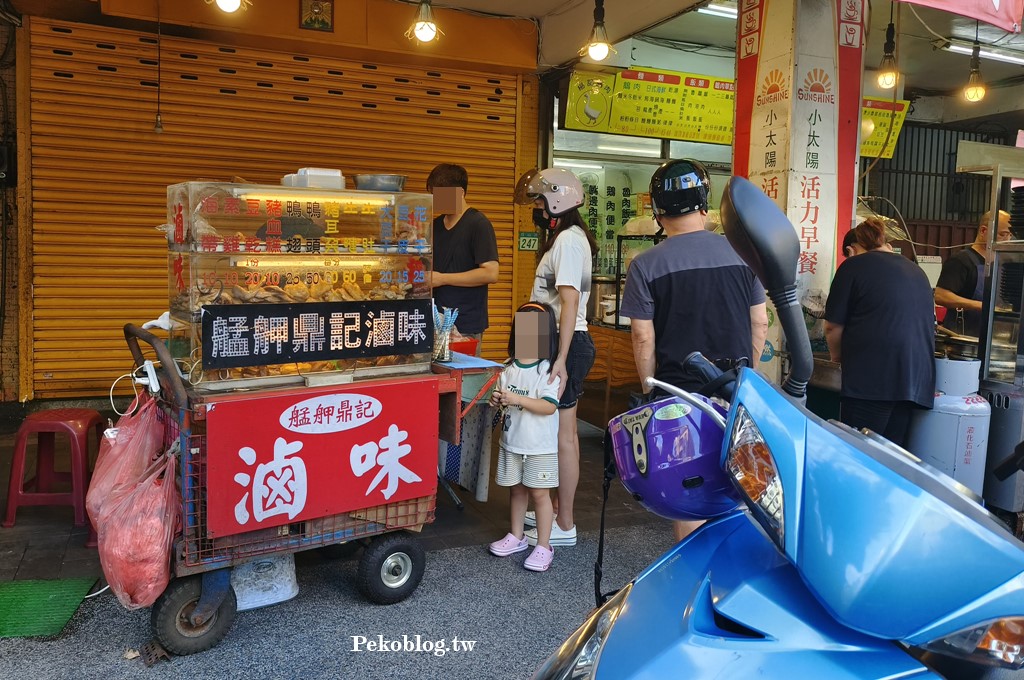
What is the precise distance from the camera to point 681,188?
322 centimetres

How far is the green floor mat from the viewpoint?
→ 340 cm

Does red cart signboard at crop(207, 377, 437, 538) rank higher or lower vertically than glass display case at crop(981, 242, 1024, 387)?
lower

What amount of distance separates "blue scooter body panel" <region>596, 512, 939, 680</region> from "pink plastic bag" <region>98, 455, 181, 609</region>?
7.25 feet

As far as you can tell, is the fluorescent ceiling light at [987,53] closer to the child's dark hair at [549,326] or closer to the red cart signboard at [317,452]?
the child's dark hair at [549,326]

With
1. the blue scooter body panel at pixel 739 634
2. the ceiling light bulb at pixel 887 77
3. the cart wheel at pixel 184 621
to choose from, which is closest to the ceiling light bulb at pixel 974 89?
the ceiling light bulb at pixel 887 77

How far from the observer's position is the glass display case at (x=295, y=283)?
10.7 feet

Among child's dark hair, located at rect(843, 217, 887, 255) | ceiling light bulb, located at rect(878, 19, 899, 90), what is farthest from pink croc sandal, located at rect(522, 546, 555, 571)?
ceiling light bulb, located at rect(878, 19, 899, 90)

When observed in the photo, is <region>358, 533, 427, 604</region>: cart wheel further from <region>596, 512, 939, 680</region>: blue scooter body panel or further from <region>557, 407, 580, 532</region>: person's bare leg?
<region>596, 512, 939, 680</region>: blue scooter body panel

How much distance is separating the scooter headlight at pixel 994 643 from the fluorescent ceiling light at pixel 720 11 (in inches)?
308

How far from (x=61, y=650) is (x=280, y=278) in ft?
6.09

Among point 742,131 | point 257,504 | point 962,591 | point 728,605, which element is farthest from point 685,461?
point 742,131

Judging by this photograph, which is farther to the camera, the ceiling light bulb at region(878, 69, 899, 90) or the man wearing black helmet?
the ceiling light bulb at region(878, 69, 899, 90)

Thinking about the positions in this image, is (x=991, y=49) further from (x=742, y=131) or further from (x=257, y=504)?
(x=257, y=504)

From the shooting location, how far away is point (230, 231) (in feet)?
11.1
